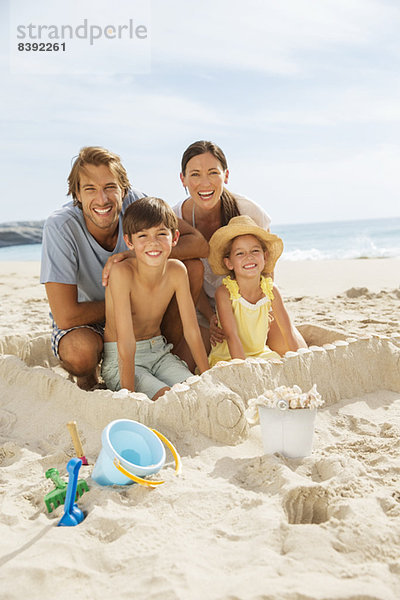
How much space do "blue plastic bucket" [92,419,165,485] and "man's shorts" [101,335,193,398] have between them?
2.71 ft

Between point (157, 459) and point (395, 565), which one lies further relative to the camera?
point (157, 459)

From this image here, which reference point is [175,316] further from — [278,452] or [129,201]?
[278,452]

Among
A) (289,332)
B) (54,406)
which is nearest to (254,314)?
(289,332)

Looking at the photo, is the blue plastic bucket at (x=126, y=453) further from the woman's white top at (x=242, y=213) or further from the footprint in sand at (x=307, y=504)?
the woman's white top at (x=242, y=213)

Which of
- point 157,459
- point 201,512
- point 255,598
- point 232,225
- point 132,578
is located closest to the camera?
point 255,598

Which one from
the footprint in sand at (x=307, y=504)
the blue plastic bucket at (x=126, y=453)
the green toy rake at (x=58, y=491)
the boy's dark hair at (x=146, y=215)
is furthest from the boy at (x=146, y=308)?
the footprint in sand at (x=307, y=504)

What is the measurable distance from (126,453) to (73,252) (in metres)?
1.46

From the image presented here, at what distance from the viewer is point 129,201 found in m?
3.39

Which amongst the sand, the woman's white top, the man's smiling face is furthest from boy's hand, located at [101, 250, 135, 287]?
the woman's white top

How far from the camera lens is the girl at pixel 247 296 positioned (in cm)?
338

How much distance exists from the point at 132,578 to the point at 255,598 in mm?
342

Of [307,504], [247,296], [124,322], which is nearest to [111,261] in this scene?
[124,322]

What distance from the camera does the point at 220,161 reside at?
350 centimetres

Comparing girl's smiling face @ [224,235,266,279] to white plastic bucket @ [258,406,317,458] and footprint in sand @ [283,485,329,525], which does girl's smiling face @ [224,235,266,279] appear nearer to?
white plastic bucket @ [258,406,317,458]
